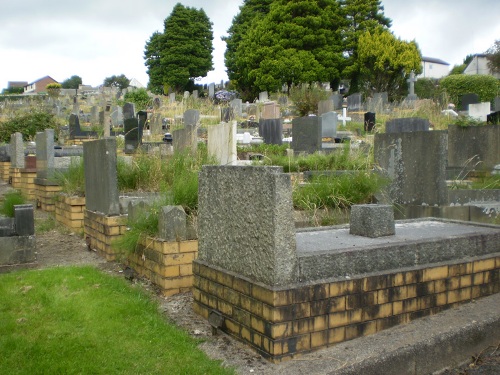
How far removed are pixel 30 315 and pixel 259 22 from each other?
38.6m

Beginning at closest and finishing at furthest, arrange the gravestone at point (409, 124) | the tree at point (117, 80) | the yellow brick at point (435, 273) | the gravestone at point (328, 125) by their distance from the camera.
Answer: the yellow brick at point (435, 273) < the gravestone at point (409, 124) < the gravestone at point (328, 125) < the tree at point (117, 80)

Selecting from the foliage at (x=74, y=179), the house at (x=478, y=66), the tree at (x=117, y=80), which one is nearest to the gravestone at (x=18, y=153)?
the foliage at (x=74, y=179)

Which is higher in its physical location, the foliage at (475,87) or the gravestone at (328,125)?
the foliage at (475,87)

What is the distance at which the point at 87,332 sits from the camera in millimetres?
3676

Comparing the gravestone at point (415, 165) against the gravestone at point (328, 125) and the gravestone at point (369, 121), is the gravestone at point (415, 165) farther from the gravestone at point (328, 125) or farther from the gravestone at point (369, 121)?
the gravestone at point (369, 121)

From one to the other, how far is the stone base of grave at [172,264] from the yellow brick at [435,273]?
6.20 ft

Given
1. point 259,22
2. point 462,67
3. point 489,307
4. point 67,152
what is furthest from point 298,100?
point 462,67

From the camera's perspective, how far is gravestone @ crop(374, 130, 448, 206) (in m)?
5.75

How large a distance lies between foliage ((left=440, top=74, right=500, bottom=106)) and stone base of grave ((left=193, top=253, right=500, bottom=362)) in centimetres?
2681

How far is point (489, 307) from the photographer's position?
3.90 m

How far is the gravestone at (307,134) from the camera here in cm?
1269

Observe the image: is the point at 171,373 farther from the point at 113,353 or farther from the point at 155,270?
the point at 155,270

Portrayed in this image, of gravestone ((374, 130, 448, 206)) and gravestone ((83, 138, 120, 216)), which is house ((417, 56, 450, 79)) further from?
gravestone ((83, 138, 120, 216))

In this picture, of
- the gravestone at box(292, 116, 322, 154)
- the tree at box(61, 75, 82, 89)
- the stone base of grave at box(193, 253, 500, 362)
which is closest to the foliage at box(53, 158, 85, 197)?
the stone base of grave at box(193, 253, 500, 362)
